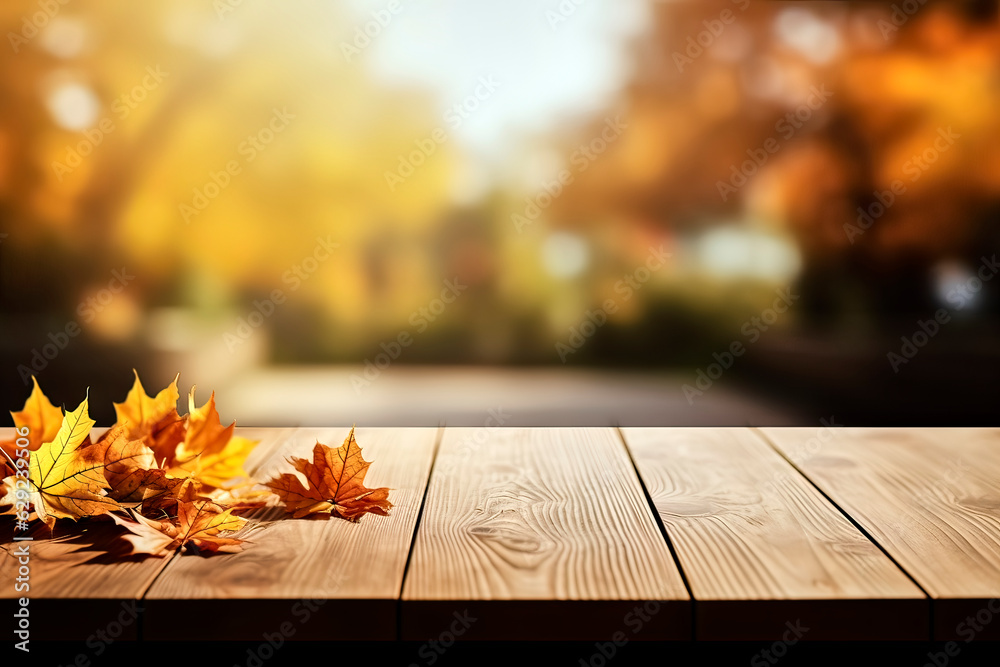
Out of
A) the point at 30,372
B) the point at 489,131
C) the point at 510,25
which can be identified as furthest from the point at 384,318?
the point at 30,372

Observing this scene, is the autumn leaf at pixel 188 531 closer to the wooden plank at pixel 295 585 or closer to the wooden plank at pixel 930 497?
the wooden plank at pixel 295 585

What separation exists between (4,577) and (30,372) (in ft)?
3.46

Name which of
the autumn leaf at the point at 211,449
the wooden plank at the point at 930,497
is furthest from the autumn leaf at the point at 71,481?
the wooden plank at the point at 930,497

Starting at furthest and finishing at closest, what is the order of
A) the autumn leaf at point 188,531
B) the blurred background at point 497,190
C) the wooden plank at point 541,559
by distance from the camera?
1. the blurred background at point 497,190
2. the autumn leaf at point 188,531
3. the wooden plank at point 541,559

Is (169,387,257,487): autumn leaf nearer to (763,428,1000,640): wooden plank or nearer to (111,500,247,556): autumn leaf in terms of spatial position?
(111,500,247,556): autumn leaf

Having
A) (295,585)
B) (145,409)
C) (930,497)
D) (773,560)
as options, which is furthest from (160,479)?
(930,497)

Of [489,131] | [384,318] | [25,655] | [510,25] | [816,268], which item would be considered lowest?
[25,655]

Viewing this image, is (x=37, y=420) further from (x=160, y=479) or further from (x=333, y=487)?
(x=333, y=487)

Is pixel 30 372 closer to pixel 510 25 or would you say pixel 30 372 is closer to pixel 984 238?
pixel 510 25

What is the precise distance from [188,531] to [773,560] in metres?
0.56

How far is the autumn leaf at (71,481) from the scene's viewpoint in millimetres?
791

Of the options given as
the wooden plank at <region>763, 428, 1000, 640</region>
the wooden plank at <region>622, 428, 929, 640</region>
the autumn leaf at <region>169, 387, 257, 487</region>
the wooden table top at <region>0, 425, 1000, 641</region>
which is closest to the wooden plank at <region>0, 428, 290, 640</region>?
the wooden table top at <region>0, 425, 1000, 641</region>

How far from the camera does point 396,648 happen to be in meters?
0.69

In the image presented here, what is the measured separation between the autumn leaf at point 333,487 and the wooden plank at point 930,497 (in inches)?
20.8
